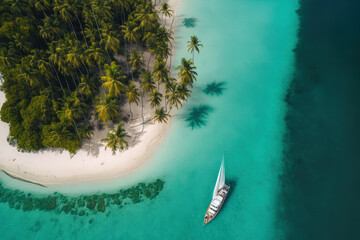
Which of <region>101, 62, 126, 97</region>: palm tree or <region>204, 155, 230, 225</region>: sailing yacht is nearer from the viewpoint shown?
<region>204, 155, 230, 225</region>: sailing yacht

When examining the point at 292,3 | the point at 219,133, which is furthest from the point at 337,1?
the point at 219,133

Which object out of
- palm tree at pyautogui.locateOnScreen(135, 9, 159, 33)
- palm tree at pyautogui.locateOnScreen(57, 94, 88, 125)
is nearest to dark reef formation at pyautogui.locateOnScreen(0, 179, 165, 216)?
palm tree at pyautogui.locateOnScreen(57, 94, 88, 125)

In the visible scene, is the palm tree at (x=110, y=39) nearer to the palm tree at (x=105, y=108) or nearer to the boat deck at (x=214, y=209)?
the palm tree at (x=105, y=108)

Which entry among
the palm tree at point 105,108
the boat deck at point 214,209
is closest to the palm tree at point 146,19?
the palm tree at point 105,108

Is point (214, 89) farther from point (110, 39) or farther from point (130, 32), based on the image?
point (110, 39)

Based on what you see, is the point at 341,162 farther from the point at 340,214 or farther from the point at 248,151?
the point at 248,151

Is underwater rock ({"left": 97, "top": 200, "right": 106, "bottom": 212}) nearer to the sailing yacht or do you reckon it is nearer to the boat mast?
the sailing yacht

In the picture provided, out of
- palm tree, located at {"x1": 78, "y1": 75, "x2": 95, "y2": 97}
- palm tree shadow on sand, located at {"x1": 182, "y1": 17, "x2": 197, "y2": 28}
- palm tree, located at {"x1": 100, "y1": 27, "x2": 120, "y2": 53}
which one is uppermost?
palm tree shadow on sand, located at {"x1": 182, "y1": 17, "x2": 197, "y2": 28}

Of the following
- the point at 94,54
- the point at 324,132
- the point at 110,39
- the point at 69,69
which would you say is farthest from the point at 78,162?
the point at 324,132
